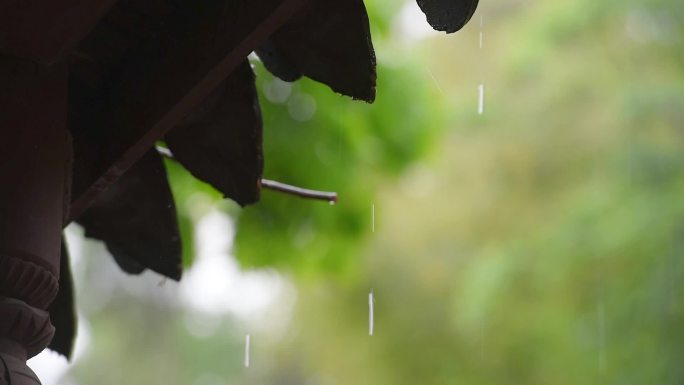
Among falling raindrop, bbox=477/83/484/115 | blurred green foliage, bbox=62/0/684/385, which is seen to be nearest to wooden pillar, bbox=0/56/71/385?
blurred green foliage, bbox=62/0/684/385

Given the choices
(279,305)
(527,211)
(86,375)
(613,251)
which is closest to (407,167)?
(613,251)

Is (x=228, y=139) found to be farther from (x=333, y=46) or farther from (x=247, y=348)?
(x=247, y=348)

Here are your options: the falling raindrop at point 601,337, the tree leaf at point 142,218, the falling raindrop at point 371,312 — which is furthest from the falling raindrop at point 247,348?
the tree leaf at point 142,218

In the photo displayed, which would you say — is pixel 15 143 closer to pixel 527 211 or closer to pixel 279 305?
pixel 527 211

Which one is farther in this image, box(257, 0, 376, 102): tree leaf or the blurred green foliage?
the blurred green foliage

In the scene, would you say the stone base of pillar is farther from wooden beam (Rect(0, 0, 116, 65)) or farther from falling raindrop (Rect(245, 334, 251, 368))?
falling raindrop (Rect(245, 334, 251, 368))

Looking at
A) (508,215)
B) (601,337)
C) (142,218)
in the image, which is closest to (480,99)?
(508,215)

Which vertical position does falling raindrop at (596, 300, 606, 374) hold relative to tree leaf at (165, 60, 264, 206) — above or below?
above
